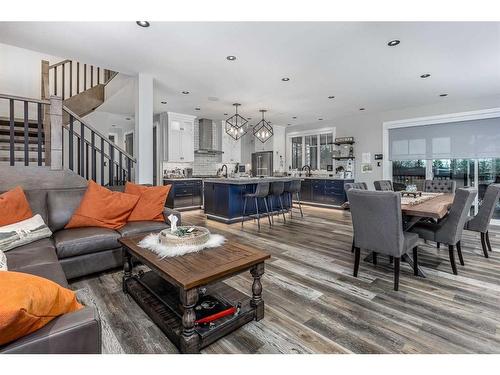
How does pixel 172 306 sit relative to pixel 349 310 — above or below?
above

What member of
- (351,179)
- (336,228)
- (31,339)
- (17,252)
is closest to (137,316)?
(17,252)

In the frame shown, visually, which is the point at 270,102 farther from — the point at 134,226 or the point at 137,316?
the point at 137,316

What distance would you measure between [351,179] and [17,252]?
7.20m

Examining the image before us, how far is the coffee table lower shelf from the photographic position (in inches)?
67.1

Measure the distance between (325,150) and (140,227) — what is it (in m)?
6.79

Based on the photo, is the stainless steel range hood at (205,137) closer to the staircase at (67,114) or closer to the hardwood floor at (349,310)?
the staircase at (67,114)

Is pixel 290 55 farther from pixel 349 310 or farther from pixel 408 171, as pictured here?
pixel 408 171

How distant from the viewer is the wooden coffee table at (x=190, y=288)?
159 cm

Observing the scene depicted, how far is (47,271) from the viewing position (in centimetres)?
176

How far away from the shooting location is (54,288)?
0.98 metres

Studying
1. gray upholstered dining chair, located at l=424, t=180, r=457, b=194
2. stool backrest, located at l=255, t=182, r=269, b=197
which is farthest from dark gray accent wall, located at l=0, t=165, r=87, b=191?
gray upholstered dining chair, located at l=424, t=180, r=457, b=194

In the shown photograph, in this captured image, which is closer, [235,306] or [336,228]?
[235,306]

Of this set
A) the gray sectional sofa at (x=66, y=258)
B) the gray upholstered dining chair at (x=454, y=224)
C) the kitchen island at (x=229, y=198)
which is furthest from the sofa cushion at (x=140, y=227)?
the gray upholstered dining chair at (x=454, y=224)

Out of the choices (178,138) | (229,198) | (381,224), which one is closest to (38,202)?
(229,198)
